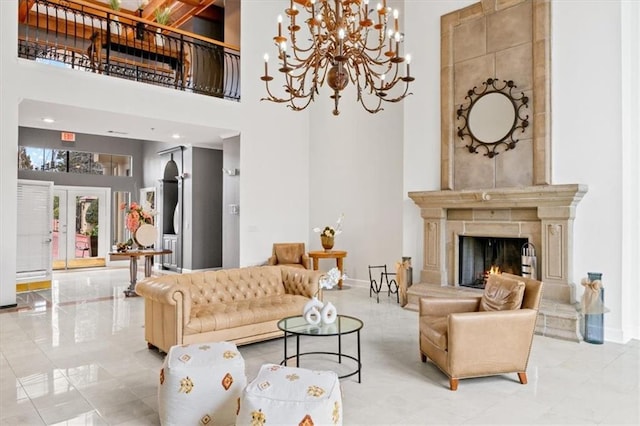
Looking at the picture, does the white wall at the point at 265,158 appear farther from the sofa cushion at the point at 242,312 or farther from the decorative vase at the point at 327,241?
the sofa cushion at the point at 242,312

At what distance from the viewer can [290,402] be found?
7.73ft

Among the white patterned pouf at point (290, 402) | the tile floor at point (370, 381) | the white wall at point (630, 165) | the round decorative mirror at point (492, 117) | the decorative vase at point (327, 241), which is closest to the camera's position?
the white patterned pouf at point (290, 402)

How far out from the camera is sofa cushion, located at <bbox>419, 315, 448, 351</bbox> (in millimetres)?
3611

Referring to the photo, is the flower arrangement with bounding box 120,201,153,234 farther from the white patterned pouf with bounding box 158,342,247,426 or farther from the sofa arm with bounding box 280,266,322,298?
the white patterned pouf with bounding box 158,342,247,426

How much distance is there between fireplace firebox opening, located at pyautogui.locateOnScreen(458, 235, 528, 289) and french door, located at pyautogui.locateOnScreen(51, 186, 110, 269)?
923cm

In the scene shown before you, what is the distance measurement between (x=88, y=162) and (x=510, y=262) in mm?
10180

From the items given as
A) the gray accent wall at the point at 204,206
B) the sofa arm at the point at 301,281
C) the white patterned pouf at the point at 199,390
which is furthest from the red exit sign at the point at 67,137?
the white patterned pouf at the point at 199,390

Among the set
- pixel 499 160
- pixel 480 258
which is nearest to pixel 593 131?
pixel 499 160

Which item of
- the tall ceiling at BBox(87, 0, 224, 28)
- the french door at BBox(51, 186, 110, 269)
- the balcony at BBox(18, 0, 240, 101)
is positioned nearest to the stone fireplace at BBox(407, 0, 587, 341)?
the balcony at BBox(18, 0, 240, 101)

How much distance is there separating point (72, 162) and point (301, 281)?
27.5 ft

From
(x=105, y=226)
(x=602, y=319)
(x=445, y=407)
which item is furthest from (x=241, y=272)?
(x=105, y=226)

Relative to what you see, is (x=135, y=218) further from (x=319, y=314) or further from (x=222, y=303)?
(x=319, y=314)

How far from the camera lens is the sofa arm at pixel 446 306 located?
165 inches

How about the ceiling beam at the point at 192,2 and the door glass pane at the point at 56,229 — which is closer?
the ceiling beam at the point at 192,2
